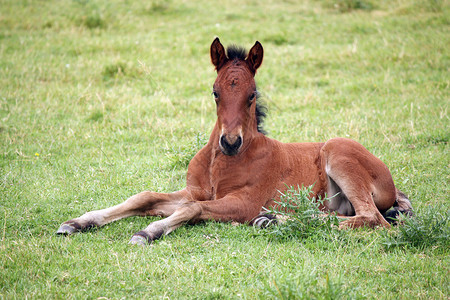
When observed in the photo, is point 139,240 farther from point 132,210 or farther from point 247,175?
point 247,175

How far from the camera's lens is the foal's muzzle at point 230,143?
5047 millimetres

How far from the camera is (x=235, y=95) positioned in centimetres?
534

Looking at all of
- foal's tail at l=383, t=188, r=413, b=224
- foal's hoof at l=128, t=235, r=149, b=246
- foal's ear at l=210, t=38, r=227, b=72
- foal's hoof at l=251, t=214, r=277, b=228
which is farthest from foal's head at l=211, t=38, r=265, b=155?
foal's tail at l=383, t=188, r=413, b=224

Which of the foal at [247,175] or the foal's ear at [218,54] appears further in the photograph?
the foal's ear at [218,54]

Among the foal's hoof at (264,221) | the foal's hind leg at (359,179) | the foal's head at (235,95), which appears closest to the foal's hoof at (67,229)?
the foal's head at (235,95)

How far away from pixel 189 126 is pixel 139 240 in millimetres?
4463

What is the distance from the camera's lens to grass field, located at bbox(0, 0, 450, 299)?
411cm

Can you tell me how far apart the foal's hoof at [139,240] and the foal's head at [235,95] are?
1.24m

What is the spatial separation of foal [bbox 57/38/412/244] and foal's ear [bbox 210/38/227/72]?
12 millimetres

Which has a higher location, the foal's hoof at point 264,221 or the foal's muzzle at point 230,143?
the foal's muzzle at point 230,143

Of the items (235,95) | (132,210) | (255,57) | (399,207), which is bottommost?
(399,207)

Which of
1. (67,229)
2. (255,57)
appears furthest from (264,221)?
(67,229)

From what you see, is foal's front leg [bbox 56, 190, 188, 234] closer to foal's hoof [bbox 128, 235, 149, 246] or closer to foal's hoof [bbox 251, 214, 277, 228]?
foal's hoof [bbox 128, 235, 149, 246]

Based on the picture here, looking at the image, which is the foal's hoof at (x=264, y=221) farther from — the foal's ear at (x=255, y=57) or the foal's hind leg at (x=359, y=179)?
the foal's ear at (x=255, y=57)
